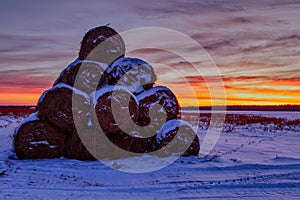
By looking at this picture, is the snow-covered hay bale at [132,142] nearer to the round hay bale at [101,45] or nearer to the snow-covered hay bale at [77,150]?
the snow-covered hay bale at [77,150]

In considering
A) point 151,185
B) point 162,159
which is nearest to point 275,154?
point 162,159

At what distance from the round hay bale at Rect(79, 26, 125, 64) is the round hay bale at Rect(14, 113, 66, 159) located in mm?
2219

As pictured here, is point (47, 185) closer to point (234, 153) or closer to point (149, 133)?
point (149, 133)

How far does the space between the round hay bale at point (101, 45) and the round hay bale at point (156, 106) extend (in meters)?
1.35

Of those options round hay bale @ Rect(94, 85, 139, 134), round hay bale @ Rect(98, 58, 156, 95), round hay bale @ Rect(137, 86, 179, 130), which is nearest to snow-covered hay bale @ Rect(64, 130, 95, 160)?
round hay bale @ Rect(94, 85, 139, 134)

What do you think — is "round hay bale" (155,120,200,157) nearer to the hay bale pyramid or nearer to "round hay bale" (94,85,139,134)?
the hay bale pyramid

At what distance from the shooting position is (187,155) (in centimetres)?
829

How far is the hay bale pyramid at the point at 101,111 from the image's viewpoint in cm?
757

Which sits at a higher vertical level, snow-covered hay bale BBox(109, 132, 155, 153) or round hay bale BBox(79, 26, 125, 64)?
round hay bale BBox(79, 26, 125, 64)

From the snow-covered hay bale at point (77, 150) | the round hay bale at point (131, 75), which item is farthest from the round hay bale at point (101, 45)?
the snow-covered hay bale at point (77, 150)

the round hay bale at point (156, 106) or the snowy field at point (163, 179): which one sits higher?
the round hay bale at point (156, 106)

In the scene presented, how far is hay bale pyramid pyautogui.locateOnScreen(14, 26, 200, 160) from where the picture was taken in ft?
24.8

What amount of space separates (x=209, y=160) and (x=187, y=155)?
2.47 ft

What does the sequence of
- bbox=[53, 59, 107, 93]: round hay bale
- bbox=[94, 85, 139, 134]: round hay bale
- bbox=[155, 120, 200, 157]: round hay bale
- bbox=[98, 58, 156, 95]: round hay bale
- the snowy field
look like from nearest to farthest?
the snowy field, bbox=[94, 85, 139, 134]: round hay bale, bbox=[53, 59, 107, 93]: round hay bale, bbox=[155, 120, 200, 157]: round hay bale, bbox=[98, 58, 156, 95]: round hay bale
